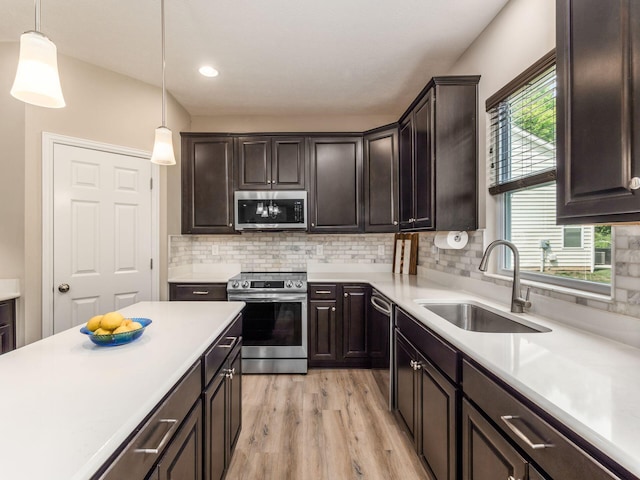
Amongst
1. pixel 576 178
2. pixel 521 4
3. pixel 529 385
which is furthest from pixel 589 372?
pixel 521 4

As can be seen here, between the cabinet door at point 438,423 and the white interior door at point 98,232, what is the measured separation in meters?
2.57

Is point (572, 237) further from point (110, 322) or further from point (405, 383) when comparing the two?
point (110, 322)

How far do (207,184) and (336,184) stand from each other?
4.51 ft

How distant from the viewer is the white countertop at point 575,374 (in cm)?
Result: 68

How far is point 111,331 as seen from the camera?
47.0 inches

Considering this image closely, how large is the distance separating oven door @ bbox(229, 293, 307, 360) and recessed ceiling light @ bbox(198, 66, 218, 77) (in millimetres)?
1995

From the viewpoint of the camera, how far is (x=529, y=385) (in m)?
0.89

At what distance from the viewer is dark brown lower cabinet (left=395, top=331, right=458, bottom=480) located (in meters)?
1.37

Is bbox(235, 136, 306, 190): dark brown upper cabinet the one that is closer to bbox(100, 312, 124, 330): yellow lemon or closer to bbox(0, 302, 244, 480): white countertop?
bbox(0, 302, 244, 480): white countertop

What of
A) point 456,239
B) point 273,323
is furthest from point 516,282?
point 273,323

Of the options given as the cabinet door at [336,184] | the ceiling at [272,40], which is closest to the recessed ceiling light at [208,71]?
the ceiling at [272,40]

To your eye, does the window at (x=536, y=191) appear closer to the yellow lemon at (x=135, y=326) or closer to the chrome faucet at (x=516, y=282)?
the chrome faucet at (x=516, y=282)

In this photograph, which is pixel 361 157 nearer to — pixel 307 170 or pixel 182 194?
pixel 307 170

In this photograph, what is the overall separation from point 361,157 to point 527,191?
5.84ft
